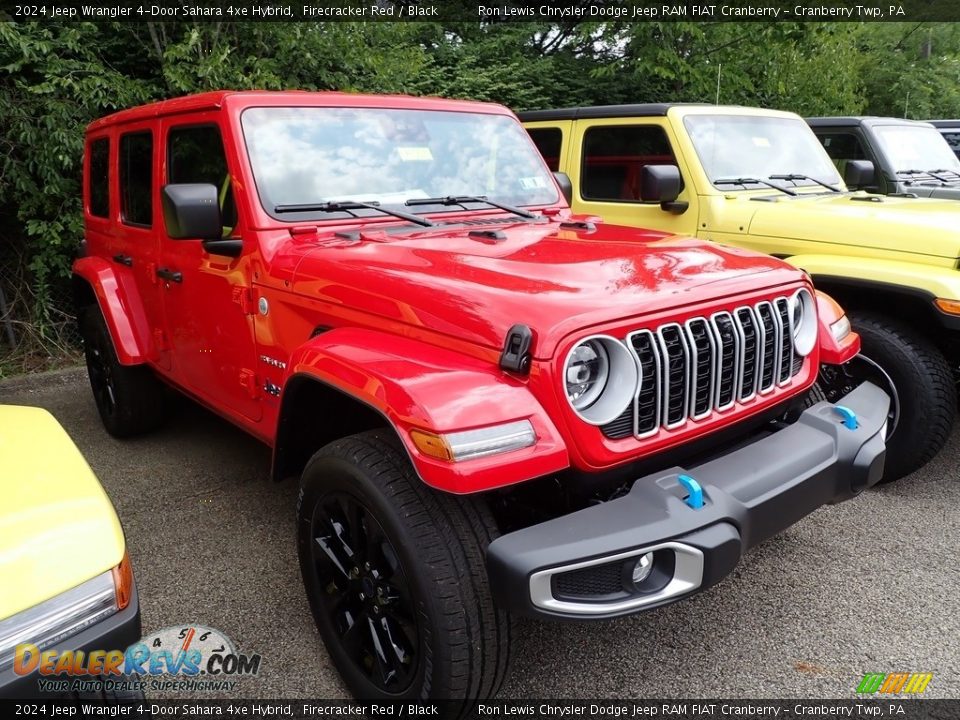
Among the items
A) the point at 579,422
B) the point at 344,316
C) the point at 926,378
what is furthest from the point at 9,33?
the point at 926,378

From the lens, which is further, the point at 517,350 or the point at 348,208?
the point at 348,208

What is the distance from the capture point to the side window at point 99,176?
4.29 m

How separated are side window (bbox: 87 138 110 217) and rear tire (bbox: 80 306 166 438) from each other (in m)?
0.62

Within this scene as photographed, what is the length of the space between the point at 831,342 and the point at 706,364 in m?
0.81

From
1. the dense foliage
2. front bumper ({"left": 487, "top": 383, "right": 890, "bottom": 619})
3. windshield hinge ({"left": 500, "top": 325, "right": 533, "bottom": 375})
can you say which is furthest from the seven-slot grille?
the dense foliage

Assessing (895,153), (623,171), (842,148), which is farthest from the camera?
(842,148)

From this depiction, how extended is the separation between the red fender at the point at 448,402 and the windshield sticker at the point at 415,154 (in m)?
→ 1.29

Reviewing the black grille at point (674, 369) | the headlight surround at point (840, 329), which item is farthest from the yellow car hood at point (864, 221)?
the black grille at point (674, 369)

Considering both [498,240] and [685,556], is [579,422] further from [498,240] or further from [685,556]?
[498,240]

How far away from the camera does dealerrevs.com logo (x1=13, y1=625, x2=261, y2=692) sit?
1.57 meters

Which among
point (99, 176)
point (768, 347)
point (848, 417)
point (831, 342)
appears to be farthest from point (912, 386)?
point (99, 176)

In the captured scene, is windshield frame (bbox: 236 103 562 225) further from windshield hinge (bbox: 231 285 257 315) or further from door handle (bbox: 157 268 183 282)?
door handle (bbox: 157 268 183 282)

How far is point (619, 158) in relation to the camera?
5262mm

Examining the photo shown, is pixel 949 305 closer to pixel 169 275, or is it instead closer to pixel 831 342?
pixel 831 342
